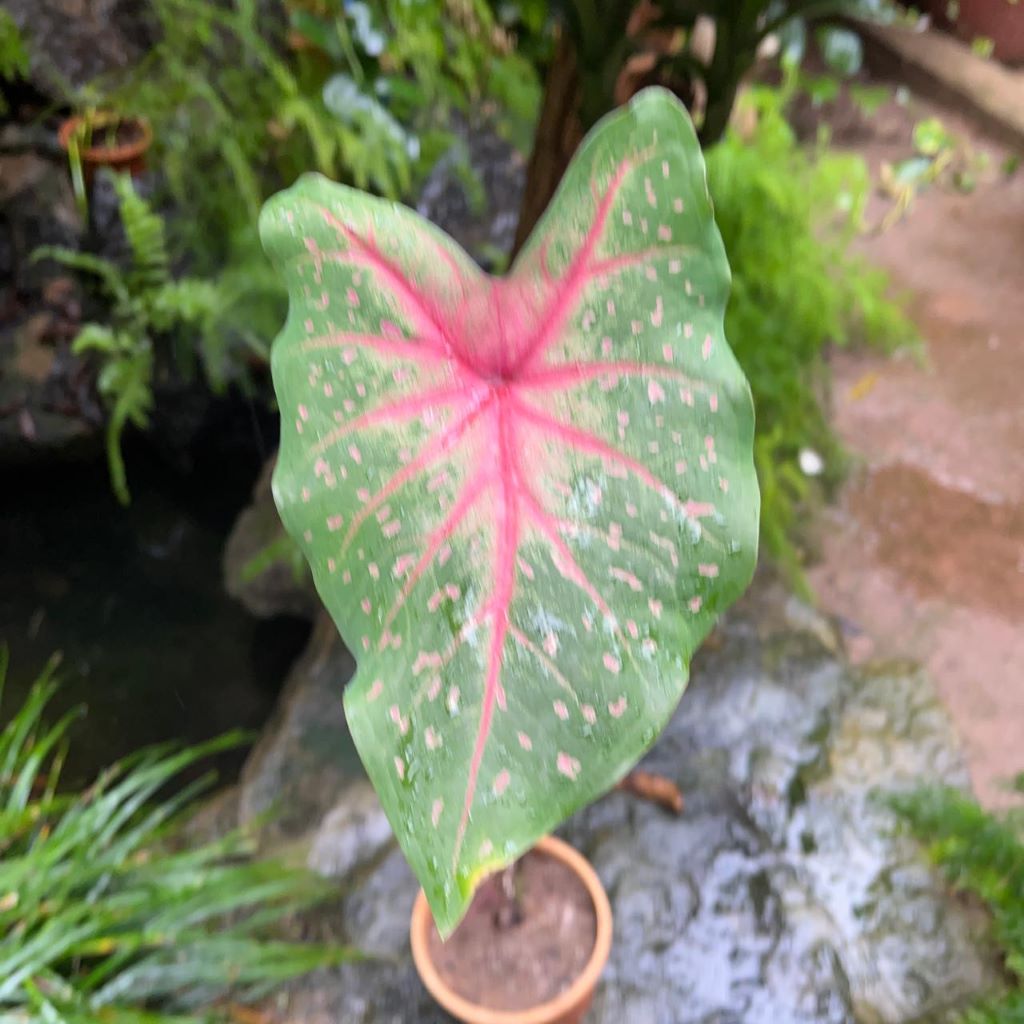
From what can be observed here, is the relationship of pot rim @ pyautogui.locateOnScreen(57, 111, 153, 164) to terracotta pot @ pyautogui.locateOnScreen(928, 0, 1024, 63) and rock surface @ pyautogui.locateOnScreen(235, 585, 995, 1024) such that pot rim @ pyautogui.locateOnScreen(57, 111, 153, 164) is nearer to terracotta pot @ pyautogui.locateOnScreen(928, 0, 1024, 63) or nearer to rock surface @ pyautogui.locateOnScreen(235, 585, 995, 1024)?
rock surface @ pyautogui.locateOnScreen(235, 585, 995, 1024)

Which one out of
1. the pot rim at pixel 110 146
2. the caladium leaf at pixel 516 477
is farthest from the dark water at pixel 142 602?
the caladium leaf at pixel 516 477

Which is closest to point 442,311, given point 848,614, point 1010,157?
point 848,614

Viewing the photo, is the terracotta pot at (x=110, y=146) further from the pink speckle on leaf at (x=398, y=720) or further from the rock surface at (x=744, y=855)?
the pink speckle on leaf at (x=398, y=720)

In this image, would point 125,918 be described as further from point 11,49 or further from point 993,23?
point 993,23

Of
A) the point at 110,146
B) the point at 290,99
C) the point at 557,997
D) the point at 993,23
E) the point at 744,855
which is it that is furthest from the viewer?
the point at 993,23

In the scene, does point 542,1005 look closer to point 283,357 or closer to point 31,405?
point 283,357

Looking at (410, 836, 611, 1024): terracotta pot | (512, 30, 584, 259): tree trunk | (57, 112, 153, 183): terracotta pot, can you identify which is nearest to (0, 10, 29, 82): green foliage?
(57, 112, 153, 183): terracotta pot

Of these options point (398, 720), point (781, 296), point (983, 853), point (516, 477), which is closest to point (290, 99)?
point (781, 296)
